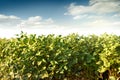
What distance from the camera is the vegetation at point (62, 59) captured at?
6188mm

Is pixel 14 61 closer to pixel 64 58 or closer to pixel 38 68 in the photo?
pixel 38 68

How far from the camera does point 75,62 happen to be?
630 centimetres

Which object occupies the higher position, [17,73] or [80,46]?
[80,46]

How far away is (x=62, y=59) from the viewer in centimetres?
621

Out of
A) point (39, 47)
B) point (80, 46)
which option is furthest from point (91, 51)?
point (39, 47)

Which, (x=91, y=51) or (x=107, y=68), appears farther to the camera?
(x=91, y=51)

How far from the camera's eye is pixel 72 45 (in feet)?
21.7

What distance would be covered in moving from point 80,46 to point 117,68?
1050mm

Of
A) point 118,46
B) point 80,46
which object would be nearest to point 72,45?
point 80,46

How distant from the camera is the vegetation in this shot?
6.19 m

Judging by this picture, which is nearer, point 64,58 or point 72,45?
point 64,58

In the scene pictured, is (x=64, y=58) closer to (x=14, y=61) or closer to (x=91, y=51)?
(x=91, y=51)

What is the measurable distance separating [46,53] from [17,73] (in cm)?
96

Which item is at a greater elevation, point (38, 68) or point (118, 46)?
point (118, 46)
